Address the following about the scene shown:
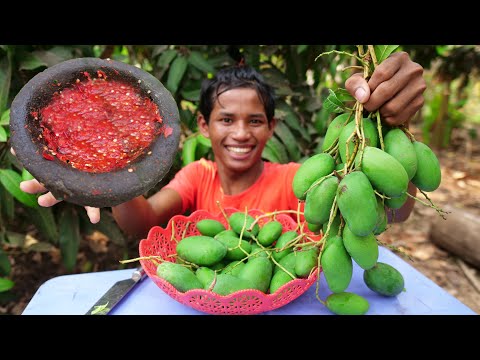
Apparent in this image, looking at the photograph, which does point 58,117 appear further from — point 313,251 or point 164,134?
point 313,251

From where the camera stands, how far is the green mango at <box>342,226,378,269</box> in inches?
32.8

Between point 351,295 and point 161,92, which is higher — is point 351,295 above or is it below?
below

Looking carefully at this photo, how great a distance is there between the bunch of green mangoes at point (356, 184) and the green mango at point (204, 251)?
0.23 metres

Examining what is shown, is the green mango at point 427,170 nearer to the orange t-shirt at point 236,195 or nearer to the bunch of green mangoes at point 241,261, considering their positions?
the bunch of green mangoes at point 241,261

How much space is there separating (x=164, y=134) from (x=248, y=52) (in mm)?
1156

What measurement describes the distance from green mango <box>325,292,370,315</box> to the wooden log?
1.89 m

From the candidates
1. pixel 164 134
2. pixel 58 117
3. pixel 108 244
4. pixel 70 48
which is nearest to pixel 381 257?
pixel 164 134

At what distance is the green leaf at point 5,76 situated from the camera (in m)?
1.70

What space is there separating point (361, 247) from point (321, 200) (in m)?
0.12

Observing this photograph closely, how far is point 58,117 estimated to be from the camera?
109 centimetres

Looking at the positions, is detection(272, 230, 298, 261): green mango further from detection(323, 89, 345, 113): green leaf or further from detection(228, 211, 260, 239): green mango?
detection(323, 89, 345, 113): green leaf

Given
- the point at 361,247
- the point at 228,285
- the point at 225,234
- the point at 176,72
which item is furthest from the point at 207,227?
the point at 176,72

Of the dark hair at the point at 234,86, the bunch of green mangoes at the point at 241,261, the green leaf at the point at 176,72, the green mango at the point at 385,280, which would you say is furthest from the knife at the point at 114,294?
the green leaf at the point at 176,72

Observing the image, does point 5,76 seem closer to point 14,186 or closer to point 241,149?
point 14,186
